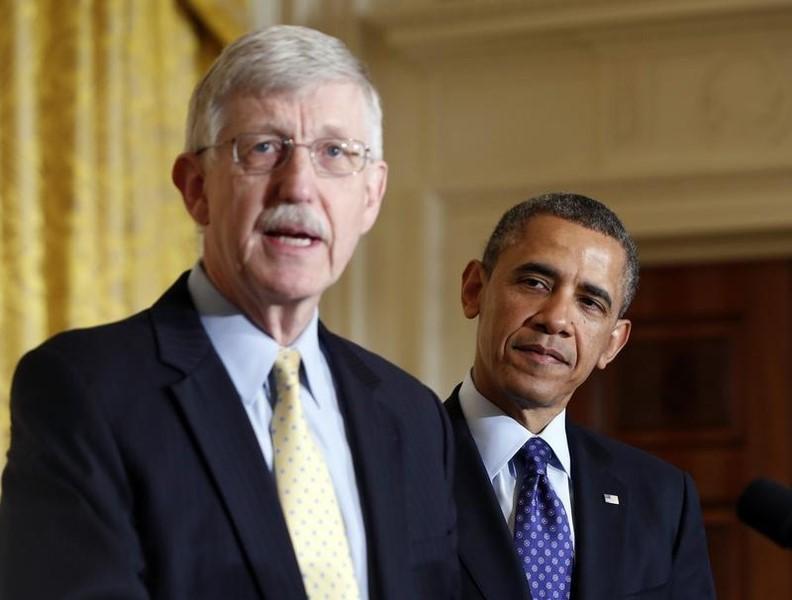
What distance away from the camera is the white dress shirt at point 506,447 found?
2.58 metres

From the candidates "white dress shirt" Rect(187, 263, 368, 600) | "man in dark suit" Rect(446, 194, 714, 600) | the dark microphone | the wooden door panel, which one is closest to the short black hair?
"man in dark suit" Rect(446, 194, 714, 600)

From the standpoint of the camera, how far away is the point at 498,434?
2.59 metres

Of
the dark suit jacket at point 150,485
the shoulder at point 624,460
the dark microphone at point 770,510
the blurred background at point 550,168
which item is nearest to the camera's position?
the dark suit jacket at point 150,485

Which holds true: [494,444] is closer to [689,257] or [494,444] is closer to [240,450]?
[240,450]

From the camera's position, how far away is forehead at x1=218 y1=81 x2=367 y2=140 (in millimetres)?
1969

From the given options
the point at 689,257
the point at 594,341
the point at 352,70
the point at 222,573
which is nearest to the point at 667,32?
the point at 689,257

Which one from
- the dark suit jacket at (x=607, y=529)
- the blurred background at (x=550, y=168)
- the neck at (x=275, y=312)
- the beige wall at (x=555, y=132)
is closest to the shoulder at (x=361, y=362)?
the neck at (x=275, y=312)

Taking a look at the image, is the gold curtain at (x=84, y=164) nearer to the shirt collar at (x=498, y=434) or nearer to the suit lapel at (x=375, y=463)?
the shirt collar at (x=498, y=434)

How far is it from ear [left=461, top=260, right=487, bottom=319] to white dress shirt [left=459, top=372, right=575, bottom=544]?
0.19m

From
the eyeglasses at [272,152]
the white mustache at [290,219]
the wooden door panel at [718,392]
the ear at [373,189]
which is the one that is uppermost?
the eyeglasses at [272,152]

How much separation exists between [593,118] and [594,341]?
136 inches

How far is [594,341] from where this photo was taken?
263cm

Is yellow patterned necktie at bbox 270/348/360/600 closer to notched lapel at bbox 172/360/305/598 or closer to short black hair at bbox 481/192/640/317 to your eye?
notched lapel at bbox 172/360/305/598

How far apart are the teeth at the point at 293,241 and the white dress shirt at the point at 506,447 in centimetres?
75
